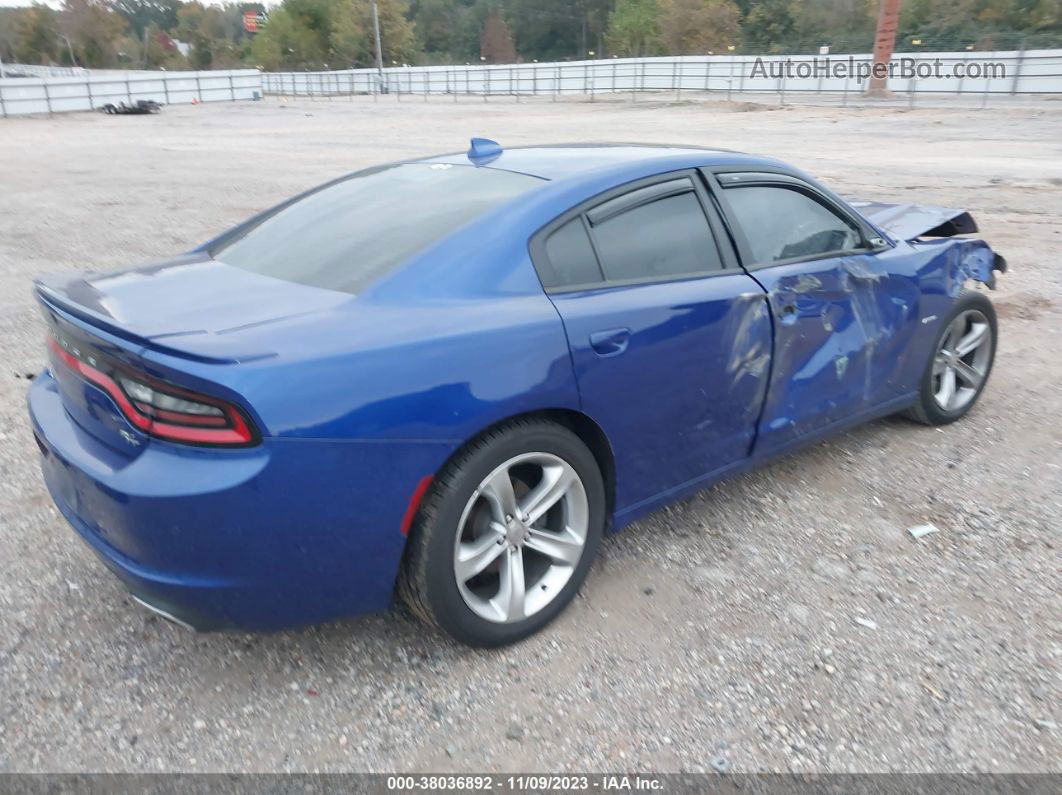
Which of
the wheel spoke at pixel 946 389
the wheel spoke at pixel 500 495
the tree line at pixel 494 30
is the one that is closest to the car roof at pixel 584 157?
the wheel spoke at pixel 500 495

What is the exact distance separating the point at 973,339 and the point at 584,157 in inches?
99.6

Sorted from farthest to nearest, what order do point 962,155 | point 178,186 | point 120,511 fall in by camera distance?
point 962,155
point 178,186
point 120,511

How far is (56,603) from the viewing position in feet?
10.3

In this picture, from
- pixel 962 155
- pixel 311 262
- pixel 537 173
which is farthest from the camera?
pixel 962 155

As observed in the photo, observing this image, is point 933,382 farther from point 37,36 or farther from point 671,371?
point 37,36

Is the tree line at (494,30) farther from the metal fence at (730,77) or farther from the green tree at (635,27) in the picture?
the metal fence at (730,77)

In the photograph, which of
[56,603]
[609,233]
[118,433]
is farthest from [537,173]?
[56,603]

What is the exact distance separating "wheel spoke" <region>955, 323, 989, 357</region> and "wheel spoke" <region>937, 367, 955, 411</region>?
0.12 metres

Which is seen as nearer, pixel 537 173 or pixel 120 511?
pixel 120 511

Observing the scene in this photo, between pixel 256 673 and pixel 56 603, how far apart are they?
89 cm

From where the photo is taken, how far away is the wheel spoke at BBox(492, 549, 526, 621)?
285 centimetres

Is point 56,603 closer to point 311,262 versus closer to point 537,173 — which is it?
point 311,262

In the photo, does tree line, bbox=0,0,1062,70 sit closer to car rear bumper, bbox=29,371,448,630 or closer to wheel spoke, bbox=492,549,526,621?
wheel spoke, bbox=492,549,526,621

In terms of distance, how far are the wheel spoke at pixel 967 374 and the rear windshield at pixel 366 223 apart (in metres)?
2.75
